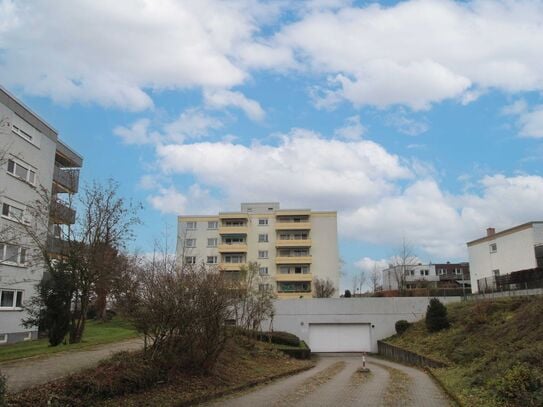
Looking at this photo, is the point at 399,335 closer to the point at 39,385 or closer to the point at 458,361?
the point at 458,361

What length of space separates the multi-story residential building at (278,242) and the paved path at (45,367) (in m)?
52.3

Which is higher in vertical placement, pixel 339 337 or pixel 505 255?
pixel 505 255

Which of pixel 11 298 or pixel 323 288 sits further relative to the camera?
pixel 323 288

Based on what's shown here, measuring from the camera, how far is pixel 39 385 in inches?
412

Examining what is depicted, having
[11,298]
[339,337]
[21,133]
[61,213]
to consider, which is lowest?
[339,337]

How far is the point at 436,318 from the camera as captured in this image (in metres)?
32.2

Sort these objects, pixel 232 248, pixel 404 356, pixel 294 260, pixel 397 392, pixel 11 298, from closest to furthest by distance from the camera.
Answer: pixel 397 392 → pixel 11 298 → pixel 404 356 → pixel 294 260 → pixel 232 248

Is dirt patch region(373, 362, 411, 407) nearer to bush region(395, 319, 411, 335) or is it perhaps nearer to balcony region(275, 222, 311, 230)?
bush region(395, 319, 411, 335)

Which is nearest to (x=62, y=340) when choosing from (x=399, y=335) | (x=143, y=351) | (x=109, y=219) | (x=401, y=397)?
(x=109, y=219)

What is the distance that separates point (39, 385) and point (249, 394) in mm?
5881

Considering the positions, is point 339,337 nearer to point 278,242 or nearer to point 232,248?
point 278,242

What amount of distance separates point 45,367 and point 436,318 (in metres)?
25.2

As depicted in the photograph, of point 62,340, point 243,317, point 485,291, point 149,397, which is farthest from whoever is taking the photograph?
point 485,291

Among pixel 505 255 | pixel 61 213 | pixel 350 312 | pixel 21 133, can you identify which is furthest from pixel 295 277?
pixel 61 213
